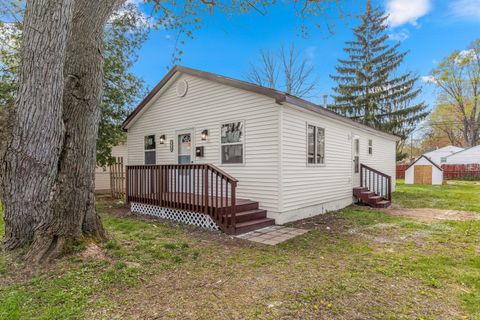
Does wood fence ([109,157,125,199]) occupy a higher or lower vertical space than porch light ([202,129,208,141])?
lower

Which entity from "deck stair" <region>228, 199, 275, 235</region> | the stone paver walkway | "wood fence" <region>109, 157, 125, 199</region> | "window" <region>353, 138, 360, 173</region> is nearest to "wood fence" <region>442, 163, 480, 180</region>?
"window" <region>353, 138, 360, 173</region>

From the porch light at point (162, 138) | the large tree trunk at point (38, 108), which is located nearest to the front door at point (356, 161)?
the porch light at point (162, 138)

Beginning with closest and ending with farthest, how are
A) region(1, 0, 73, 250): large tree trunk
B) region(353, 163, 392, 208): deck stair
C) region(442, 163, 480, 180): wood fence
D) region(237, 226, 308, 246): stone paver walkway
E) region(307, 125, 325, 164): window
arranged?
region(1, 0, 73, 250): large tree trunk → region(237, 226, 308, 246): stone paver walkway → region(307, 125, 325, 164): window → region(353, 163, 392, 208): deck stair → region(442, 163, 480, 180): wood fence

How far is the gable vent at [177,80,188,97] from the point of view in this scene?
8.43m

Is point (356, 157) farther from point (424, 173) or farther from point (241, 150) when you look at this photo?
point (424, 173)

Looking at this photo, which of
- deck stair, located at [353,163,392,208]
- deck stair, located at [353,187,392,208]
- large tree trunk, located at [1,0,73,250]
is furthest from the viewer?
deck stair, located at [353,163,392,208]

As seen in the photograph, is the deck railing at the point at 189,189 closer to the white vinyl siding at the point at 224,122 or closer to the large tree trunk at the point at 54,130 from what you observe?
the white vinyl siding at the point at 224,122

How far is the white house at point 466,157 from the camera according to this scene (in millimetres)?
23438

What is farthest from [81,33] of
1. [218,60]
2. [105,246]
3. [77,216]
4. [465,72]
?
[465,72]

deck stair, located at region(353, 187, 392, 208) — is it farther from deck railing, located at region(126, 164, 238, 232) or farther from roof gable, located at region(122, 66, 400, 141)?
deck railing, located at region(126, 164, 238, 232)

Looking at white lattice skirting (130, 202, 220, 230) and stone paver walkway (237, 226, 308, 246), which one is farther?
white lattice skirting (130, 202, 220, 230)

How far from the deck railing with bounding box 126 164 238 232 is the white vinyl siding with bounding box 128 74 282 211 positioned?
0.67m

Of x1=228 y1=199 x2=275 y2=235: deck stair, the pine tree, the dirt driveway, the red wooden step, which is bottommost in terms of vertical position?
the dirt driveway

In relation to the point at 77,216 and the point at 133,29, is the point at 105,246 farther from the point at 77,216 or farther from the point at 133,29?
the point at 133,29
